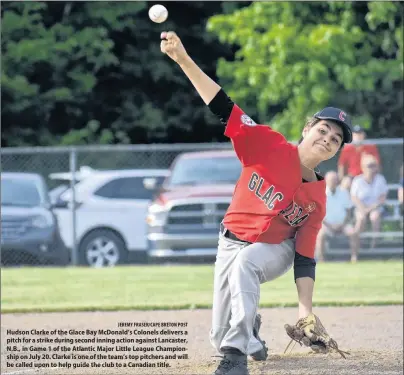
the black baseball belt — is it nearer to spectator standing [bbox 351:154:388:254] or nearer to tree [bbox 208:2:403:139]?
spectator standing [bbox 351:154:388:254]

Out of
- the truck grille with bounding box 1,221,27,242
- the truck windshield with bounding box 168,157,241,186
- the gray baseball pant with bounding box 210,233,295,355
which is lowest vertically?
the gray baseball pant with bounding box 210,233,295,355

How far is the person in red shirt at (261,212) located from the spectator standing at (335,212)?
9104mm

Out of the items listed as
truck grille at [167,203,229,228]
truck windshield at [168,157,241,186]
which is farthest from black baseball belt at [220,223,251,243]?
truck windshield at [168,157,241,186]

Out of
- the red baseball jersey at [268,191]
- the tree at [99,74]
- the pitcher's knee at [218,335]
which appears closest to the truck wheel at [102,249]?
the tree at [99,74]

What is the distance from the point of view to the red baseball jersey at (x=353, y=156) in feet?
52.3

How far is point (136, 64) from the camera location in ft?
91.8

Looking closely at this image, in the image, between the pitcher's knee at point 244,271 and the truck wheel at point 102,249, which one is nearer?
the pitcher's knee at point 244,271

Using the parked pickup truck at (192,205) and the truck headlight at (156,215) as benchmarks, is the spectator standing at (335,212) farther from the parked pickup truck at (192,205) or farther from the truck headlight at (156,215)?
the truck headlight at (156,215)

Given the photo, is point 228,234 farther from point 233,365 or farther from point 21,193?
point 21,193

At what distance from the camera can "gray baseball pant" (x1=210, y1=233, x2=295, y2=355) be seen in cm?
602

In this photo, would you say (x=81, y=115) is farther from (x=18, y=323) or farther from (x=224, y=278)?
(x=224, y=278)

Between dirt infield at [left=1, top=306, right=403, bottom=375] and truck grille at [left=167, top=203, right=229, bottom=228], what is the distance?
18.6 ft

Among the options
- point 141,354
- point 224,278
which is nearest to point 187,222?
point 141,354

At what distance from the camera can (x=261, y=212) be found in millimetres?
6129
